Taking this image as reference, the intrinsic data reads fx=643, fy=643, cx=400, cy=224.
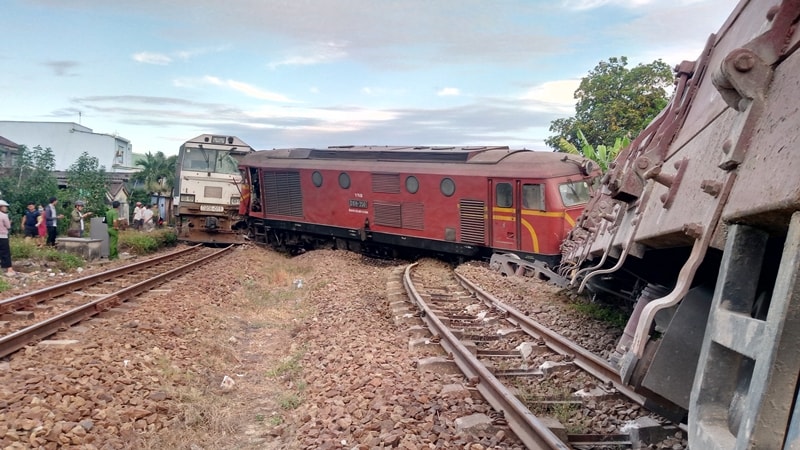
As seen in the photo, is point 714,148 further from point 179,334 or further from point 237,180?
point 237,180

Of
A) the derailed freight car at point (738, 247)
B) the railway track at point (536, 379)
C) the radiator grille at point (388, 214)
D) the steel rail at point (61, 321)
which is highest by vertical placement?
the derailed freight car at point (738, 247)

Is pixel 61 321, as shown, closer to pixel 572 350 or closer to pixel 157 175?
pixel 572 350

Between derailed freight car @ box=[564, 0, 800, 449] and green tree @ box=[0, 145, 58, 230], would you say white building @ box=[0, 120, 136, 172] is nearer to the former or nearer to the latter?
green tree @ box=[0, 145, 58, 230]

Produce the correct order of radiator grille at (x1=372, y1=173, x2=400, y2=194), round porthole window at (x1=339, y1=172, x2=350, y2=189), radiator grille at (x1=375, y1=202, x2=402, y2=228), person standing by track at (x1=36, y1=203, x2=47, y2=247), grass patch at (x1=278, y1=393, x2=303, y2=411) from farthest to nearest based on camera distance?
person standing by track at (x1=36, y1=203, x2=47, y2=247)
round porthole window at (x1=339, y1=172, x2=350, y2=189)
radiator grille at (x1=375, y1=202, x2=402, y2=228)
radiator grille at (x1=372, y1=173, x2=400, y2=194)
grass patch at (x1=278, y1=393, x2=303, y2=411)

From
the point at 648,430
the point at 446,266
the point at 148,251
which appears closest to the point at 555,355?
the point at 648,430

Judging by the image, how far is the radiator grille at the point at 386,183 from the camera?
53.6ft

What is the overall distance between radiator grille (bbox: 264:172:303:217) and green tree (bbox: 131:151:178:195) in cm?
3093

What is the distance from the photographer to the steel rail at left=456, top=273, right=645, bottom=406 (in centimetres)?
545

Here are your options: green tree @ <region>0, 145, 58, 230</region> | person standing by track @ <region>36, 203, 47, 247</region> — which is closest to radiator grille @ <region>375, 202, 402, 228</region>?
person standing by track @ <region>36, 203, 47, 247</region>

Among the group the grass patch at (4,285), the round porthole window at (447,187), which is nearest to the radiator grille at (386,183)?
the round porthole window at (447,187)

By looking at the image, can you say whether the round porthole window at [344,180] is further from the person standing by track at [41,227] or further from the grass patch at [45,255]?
the person standing by track at [41,227]

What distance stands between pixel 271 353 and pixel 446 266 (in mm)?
8026

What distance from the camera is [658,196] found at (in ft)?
11.6

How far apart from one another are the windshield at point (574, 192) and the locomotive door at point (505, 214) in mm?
991
